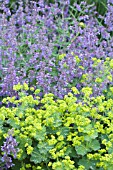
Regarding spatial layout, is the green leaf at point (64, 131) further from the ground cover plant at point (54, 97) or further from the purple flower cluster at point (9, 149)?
the purple flower cluster at point (9, 149)

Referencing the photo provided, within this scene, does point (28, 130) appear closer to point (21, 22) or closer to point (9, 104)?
point (9, 104)

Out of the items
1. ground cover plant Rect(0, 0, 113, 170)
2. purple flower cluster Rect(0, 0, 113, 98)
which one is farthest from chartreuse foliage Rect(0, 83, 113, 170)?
purple flower cluster Rect(0, 0, 113, 98)

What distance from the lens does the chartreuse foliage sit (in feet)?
9.15

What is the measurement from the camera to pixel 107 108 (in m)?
3.01

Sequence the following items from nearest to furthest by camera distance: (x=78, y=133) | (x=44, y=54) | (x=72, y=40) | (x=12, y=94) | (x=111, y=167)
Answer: (x=111, y=167)
(x=78, y=133)
(x=12, y=94)
(x=44, y=54)
(x=72, y=40)

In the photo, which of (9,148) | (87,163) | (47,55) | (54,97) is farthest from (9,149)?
(47,55)

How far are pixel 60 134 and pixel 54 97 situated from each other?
1.64 feet

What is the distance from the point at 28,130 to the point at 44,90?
0.51 metres

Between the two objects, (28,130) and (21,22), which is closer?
(28,130)

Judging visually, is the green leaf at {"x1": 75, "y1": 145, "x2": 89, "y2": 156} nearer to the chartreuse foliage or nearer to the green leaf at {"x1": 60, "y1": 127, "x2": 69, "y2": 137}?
the chartreuse foliage

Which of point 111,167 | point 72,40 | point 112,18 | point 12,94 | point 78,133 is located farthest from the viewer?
point 112,18

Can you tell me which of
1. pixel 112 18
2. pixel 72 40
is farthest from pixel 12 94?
pixel 112 18

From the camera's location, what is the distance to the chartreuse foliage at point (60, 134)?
2.79 metres

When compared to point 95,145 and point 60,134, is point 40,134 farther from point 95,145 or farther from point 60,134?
point 95,145
